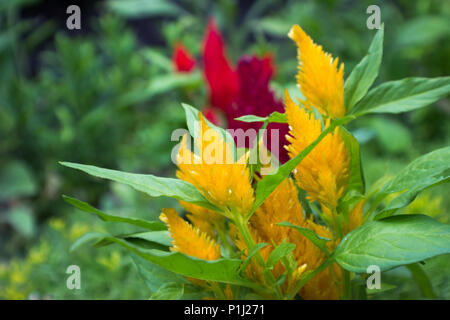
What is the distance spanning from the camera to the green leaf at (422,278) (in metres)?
0.64

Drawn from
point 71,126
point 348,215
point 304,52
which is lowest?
point 348,215

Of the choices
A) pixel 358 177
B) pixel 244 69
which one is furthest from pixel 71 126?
pixel 358 177

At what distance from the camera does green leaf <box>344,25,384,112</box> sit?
58 centimetres

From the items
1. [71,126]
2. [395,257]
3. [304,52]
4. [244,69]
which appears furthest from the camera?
[71,126]

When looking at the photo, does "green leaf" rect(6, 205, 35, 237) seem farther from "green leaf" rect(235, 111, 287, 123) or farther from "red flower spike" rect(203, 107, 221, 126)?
"green leaf" rect(235, 111, 287, 123)

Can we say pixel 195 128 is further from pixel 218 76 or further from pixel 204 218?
pixel 218 76

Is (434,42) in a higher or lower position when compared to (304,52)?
higher

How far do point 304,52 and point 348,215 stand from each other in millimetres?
207

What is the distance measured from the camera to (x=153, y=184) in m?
0.51

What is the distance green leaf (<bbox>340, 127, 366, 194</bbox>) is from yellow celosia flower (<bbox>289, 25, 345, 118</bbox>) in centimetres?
4

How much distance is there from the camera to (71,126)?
2268mm

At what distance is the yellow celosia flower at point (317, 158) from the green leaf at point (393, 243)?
0.06 metres

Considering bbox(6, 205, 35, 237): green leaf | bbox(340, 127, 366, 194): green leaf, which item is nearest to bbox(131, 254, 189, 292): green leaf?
bbox(340, 127, 366, 194): green leaf
